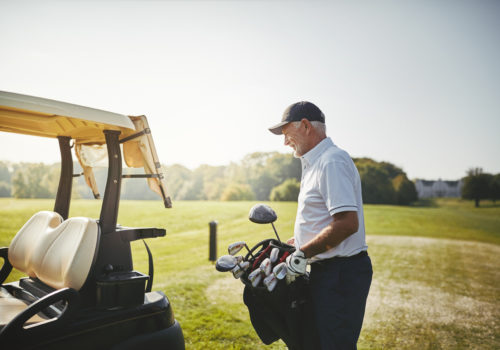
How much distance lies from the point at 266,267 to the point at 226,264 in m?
0.26

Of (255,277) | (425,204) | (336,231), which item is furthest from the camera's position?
(425,204)

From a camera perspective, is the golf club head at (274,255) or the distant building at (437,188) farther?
the distant building at (437,188)

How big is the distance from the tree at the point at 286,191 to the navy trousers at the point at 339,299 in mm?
40107

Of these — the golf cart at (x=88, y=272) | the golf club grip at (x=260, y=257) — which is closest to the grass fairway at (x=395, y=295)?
the golf cart at (x=88, y=272)

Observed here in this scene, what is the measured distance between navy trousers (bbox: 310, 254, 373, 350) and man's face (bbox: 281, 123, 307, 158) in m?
0.76

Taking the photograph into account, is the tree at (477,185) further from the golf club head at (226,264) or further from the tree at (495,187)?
the golf club head at (226,264)

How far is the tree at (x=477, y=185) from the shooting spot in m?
44.3

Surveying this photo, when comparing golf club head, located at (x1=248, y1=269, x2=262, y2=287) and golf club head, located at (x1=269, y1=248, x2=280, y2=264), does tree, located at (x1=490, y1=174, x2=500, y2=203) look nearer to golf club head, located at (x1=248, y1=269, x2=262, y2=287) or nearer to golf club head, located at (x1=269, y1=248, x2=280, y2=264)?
golf club head, located at (x1=269, y1=248, x2=280, y2=264)

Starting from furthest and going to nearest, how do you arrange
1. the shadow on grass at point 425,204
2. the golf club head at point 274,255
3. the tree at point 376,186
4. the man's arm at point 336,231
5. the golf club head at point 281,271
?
the shadow on grass at point 425,204, the tree at point 376,186, the golf club head at point 274,255, the golf club head at point 281,271, the man's arm at point 336,231

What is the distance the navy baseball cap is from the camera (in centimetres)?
219

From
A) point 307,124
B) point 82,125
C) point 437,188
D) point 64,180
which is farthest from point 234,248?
point 437,188

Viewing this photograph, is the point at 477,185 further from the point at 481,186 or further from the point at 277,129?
the point at 277,129

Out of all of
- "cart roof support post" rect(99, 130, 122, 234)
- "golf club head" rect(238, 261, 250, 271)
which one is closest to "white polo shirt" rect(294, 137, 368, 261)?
"golf club head" rect(238, 261, 250, 271)

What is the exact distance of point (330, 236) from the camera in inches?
73.3
